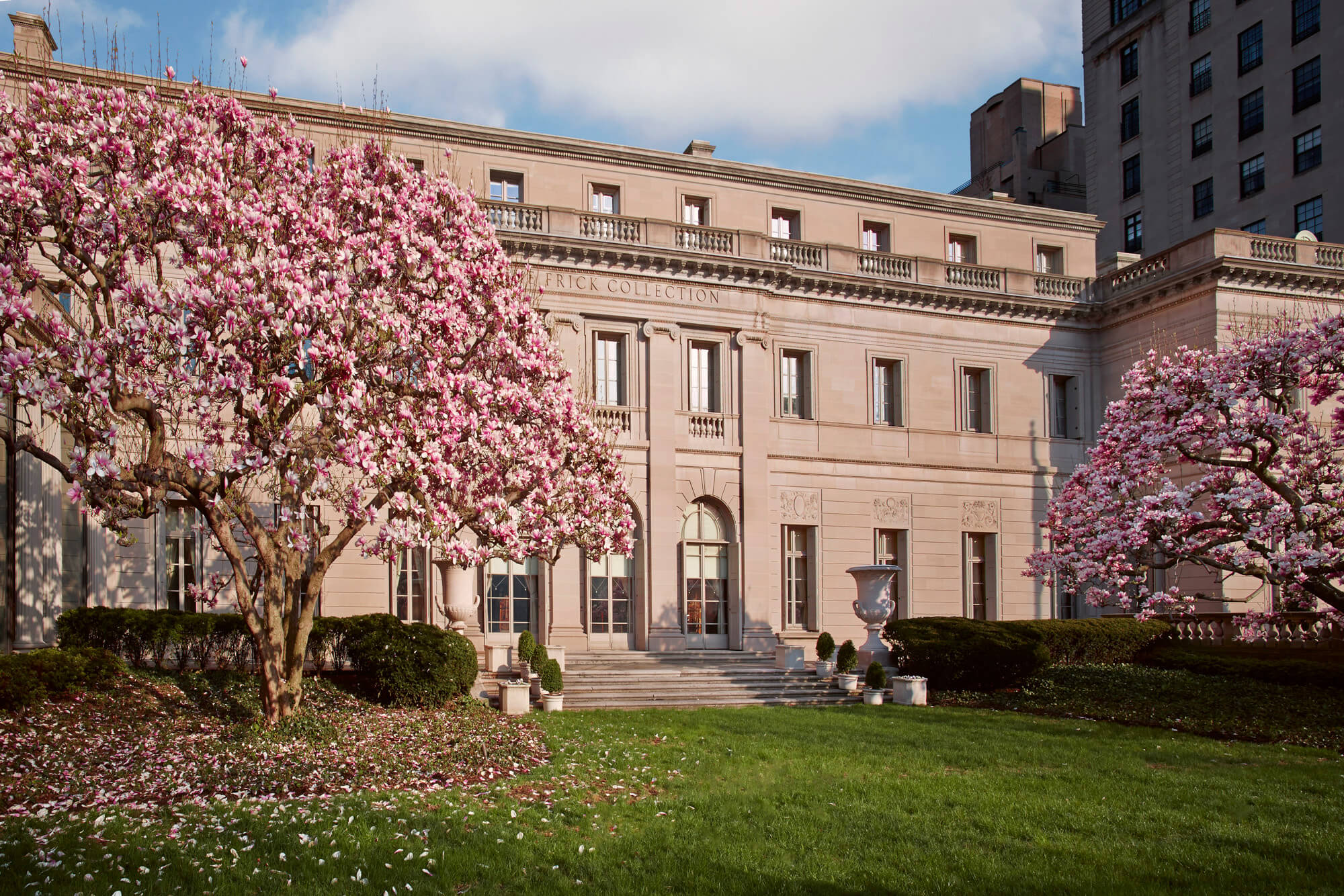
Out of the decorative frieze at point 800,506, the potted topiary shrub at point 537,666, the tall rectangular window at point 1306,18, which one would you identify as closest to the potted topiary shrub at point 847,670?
the decorative frieze at point 800,506

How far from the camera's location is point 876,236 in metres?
32.2

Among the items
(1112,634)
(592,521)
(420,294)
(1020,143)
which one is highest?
(1020,143)

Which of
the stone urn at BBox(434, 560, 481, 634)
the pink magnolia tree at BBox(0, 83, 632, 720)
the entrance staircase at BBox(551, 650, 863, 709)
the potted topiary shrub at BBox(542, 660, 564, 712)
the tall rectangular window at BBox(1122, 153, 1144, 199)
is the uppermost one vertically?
the tall rectangular window at BBox(1122, 153, 1144, 199)

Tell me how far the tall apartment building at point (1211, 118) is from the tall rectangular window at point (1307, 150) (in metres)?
0.04

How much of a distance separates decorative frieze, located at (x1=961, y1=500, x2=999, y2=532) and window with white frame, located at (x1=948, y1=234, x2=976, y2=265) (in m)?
7.50

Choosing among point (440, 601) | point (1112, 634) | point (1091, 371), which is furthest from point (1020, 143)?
point (440, 601)

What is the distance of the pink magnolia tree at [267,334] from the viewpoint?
11.9 meters

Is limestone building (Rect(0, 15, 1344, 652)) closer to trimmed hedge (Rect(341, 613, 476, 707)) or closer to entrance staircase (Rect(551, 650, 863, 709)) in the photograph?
A: entrance staircase (Rect(551, 650, 863, 709))

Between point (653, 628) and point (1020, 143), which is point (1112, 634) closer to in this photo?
point (653, 628)

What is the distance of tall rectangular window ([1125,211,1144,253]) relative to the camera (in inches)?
1837

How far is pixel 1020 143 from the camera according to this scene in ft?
168

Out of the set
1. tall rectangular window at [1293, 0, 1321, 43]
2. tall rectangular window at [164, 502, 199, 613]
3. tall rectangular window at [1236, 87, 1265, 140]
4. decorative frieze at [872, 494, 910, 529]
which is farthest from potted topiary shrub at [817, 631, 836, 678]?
tall rectangular window at [1293, 0, 1321, 43]

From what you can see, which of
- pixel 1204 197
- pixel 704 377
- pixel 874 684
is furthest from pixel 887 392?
pixel 1204 197

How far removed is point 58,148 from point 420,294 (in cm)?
434
